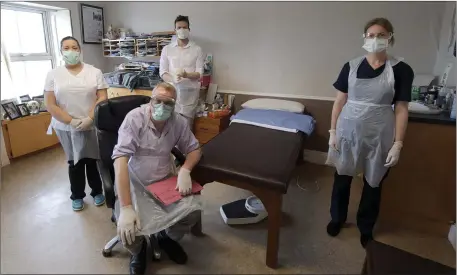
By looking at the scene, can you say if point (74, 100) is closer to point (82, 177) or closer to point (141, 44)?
point (82, 177)

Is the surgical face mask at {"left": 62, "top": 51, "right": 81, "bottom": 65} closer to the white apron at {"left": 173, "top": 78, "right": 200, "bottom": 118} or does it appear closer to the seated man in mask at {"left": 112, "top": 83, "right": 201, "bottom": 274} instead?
the seated man in mask at {"left": 112, "top": 83, "right": 201, "bottom": 274}

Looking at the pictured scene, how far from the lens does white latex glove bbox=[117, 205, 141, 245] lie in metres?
1.34

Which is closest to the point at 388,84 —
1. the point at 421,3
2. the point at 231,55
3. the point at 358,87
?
the point at 358,87

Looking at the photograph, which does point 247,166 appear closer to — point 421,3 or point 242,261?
point 242,261

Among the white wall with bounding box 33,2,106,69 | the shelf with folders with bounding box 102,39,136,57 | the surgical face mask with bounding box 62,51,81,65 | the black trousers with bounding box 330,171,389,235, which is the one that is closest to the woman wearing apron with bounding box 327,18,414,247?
the black trousers with bounding box 330,171,389,235

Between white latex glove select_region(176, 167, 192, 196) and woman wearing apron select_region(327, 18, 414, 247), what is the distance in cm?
93

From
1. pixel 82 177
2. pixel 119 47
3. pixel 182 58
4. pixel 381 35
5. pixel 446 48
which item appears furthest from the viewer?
pixel 119 47

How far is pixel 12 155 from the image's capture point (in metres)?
2.92

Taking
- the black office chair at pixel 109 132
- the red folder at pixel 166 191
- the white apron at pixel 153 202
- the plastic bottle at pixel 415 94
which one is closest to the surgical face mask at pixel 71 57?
the black office chair at pixel 109 132

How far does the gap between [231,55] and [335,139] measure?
1974 millimetres

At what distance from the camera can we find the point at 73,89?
6.34ft

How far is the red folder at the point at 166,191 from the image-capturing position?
57.1 inches

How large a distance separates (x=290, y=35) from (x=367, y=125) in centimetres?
175

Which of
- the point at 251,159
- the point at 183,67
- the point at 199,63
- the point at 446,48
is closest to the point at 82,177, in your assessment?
the point at 251,159
